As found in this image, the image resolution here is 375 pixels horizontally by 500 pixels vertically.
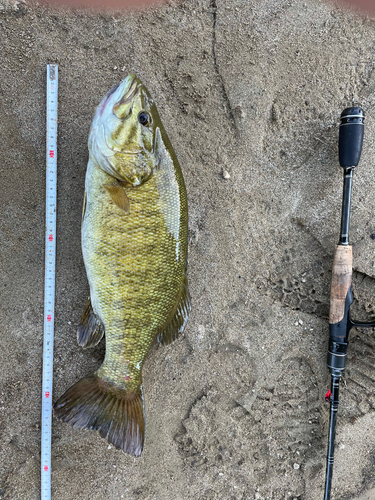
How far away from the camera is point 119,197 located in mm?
1750

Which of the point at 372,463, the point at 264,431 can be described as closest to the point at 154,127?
the point at 264,431

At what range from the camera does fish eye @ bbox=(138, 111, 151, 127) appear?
5.88ft

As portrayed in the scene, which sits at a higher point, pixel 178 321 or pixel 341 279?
pixel 341 279

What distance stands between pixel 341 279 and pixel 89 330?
154 centimetres

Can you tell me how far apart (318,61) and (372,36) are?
0.42m

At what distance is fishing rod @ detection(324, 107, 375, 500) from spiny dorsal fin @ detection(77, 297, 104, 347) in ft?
4.62

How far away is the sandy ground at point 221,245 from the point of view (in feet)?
6.95

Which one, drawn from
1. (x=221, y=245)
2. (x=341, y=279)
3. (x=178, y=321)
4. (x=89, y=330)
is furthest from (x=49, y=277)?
(x=341, y=279)

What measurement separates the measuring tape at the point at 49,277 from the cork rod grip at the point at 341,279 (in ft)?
5.71

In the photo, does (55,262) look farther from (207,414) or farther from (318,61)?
(318,61)

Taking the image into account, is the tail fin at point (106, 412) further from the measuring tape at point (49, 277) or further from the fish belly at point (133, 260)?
the measuring tape at point (49, 277)

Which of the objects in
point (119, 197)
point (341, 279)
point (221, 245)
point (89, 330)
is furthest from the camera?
point (221, 245)

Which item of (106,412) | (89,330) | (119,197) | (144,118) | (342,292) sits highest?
(144,118)

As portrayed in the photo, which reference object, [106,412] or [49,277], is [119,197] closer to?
[49,277]
